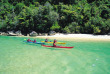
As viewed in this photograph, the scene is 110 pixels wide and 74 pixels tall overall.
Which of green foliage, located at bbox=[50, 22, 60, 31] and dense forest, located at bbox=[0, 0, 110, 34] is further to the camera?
green foliage, located at bbox=[50, 22, 60, 31]

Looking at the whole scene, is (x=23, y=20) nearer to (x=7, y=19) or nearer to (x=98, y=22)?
(x=7, y=19)

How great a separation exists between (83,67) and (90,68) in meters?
0.50

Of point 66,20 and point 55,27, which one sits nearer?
point 55,27

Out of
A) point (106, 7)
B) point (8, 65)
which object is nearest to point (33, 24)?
point (106, 7)

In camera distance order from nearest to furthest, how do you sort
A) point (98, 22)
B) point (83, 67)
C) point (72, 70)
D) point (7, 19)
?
1. point (72, 70)
2. point (83, 67)
3. point (98, 22)
4. point (7, 19)

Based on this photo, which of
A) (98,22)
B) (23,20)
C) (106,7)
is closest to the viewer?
(98,22)

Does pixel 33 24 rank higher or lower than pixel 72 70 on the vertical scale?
higher

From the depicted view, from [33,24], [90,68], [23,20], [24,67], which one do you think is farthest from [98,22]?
[24,67]

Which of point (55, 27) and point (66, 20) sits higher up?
point (66, 20)

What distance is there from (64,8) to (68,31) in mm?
7619

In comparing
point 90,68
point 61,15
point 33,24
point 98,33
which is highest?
point 61,15

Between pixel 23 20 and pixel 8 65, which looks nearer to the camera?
pixel 8 65

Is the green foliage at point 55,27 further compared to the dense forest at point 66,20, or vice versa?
the green foliage at point 55,27

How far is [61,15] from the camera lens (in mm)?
35531
